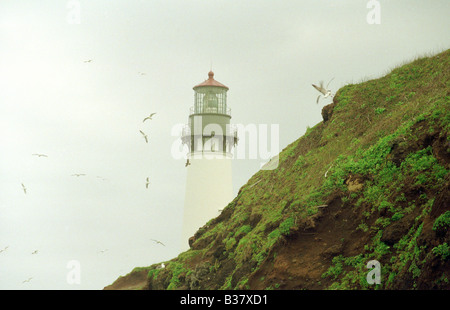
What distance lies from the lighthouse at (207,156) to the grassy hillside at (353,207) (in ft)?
54.4

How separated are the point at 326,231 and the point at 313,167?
216 inches

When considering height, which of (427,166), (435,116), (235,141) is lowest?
(427,166)

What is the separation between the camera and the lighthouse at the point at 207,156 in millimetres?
45750

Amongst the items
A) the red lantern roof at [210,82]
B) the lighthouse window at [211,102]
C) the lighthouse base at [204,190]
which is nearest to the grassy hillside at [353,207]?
the lighthouse base at [204,190]

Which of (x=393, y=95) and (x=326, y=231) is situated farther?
(x=393, y=95)

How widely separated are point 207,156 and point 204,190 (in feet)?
7.16

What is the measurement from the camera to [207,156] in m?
→ 46.2

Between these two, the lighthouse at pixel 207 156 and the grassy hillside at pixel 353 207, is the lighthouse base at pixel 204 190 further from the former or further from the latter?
the grassy hillside at pixel 353 207

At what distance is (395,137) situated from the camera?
2069 cm
